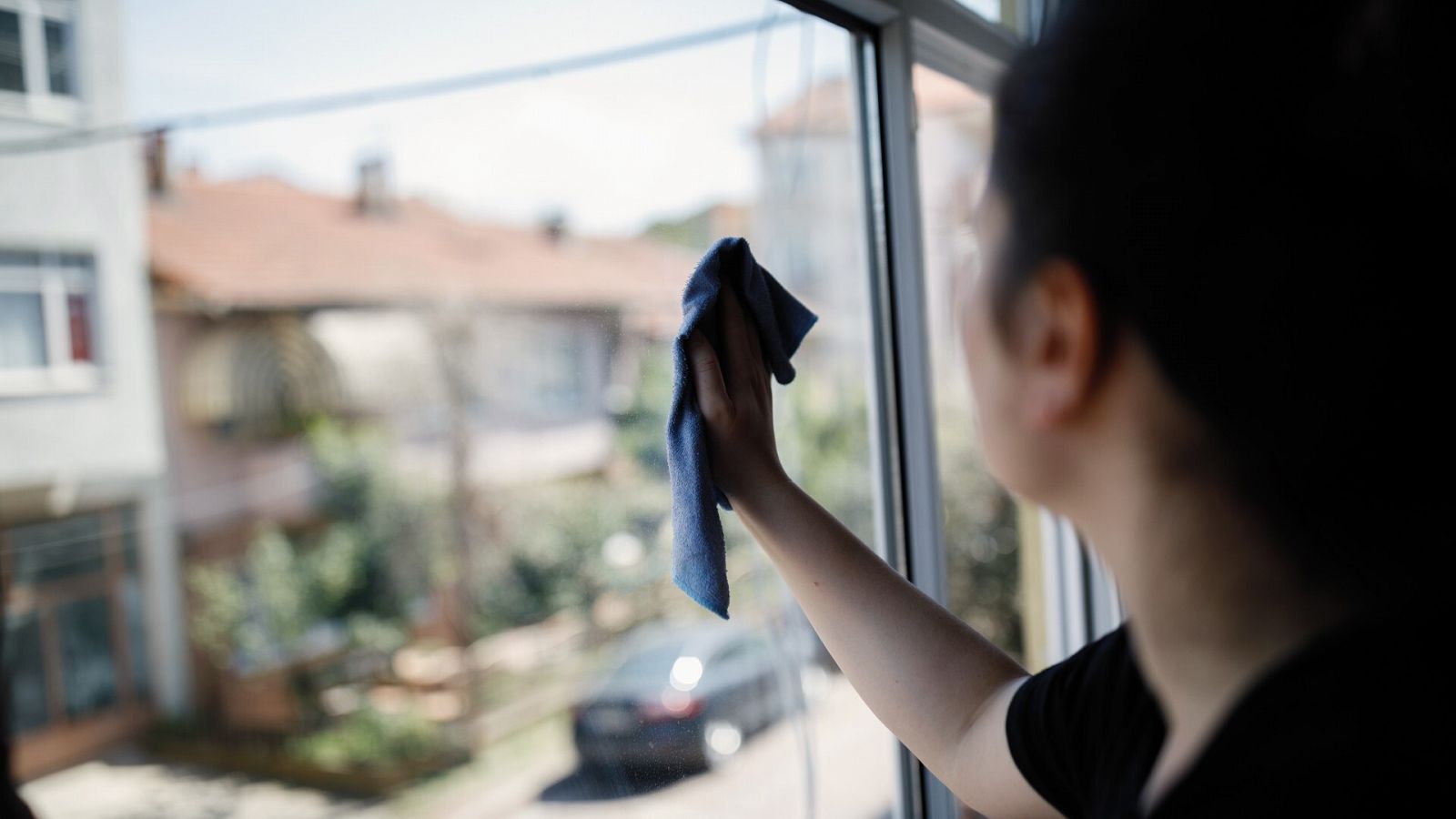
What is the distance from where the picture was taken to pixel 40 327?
2.77 m

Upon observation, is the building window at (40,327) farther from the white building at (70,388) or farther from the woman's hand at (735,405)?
the woman's hand at (735,405)

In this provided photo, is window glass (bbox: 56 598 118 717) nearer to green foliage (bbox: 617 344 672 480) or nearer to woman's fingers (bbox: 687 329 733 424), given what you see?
green foliage (bbox: 617 344 672 480)

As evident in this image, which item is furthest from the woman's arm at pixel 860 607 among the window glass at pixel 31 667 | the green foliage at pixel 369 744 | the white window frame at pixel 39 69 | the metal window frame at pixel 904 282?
the green foliage at pixel 369 744

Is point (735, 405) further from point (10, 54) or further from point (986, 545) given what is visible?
point (10, 54)

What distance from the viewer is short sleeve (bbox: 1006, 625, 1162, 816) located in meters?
0.46

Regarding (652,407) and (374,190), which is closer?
(652,407)

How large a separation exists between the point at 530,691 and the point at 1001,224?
5.69m

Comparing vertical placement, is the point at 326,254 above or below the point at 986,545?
above

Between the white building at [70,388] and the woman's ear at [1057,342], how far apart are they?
5.46ft

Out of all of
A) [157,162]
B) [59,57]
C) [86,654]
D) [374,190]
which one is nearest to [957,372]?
[59,57]

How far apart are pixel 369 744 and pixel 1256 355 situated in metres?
6.13

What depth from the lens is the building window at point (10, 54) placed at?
5.50 feet

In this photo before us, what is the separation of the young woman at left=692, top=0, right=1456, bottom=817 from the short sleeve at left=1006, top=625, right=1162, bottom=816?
8cm

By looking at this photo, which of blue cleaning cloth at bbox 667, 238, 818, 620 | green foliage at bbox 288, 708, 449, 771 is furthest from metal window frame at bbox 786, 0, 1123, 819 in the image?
green foliage at bbox 288, 708, 449, 771
